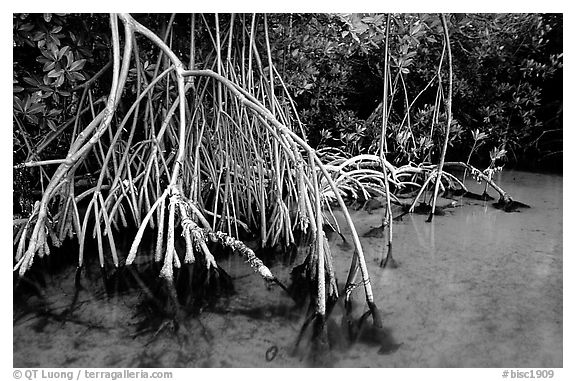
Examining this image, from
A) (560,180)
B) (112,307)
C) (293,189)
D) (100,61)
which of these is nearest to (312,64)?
(293,189)

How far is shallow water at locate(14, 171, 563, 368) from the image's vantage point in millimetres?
1690

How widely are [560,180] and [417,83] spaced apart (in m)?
1.41

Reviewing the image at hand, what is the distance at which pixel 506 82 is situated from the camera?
416cm

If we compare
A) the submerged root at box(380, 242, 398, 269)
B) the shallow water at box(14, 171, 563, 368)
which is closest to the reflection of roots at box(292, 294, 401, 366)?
the shallow water at box(14, 171, 563, 368)

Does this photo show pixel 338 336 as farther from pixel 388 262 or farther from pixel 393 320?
pixel 388 262

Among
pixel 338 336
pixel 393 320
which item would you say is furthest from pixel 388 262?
pixel 338 336

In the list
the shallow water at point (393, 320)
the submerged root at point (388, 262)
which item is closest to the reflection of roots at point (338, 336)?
the shallow water at point (393, 320)

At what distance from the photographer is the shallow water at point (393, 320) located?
1690mm

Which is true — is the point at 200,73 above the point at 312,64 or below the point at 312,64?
below

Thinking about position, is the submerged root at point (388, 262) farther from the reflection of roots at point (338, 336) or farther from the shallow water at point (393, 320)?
the reflection of roots at point (338, 336)

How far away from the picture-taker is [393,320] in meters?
1.92

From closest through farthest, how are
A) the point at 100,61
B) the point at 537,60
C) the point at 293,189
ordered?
1. the point at 100,61
2. the point at 293,189
3. the point at 537,60

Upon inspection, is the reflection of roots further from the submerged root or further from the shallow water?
the submerged root

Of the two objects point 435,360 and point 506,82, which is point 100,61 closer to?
point 435,360
